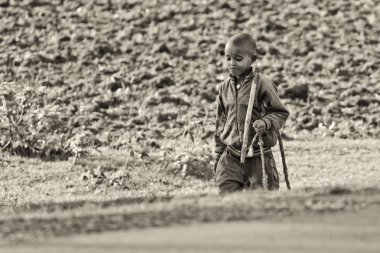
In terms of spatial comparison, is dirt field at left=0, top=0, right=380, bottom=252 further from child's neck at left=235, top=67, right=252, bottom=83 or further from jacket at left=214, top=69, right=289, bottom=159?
child's neck at left=235, top=67, right=252, bottom=83

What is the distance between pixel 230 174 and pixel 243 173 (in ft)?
0.31

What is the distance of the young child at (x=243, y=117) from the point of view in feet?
22.1

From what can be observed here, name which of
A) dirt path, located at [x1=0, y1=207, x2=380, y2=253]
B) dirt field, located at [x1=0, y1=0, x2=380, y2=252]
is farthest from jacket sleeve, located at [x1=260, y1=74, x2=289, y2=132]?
dirt path, located at [x1=0, y1=207, x2=380, y2=253]

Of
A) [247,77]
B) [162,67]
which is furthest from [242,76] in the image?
[162,67]

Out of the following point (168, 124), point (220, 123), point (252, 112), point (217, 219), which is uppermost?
point (217, 219)

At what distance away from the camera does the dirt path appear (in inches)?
153

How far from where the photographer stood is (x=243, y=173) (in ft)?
22.5

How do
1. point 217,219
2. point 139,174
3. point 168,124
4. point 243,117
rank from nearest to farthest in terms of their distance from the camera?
point 217,219 < point 243,117 < point 139,174 < point 168,124

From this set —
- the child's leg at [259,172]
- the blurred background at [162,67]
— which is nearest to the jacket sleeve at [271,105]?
the child's leg at [259,172]

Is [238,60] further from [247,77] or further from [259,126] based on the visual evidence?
[259,126]

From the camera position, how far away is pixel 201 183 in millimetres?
9211

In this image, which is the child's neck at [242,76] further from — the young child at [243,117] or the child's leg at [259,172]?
the child's leg at [259,172]

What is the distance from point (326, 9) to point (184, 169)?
821 centimetres

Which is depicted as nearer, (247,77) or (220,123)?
(247,77)
